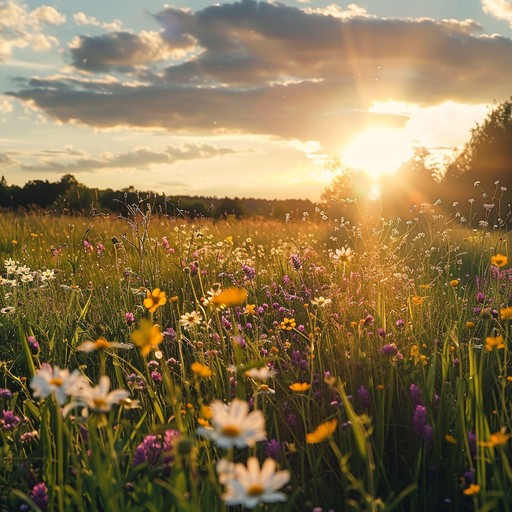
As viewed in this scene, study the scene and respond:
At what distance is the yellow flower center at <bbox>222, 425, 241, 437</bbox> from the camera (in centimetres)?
114

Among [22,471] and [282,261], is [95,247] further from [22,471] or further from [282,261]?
[22,471]

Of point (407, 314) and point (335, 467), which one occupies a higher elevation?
point (407, 314)

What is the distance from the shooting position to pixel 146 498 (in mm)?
1831

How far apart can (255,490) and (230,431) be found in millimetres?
117

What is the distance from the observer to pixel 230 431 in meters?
1.15

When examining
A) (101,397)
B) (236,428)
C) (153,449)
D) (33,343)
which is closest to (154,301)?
(153,449)

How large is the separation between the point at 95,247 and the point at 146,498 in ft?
21.9

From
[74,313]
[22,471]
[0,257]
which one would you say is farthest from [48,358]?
[0,257]

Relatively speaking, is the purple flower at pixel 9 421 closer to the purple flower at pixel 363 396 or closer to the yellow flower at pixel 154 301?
the yellow flower at pixel 154 301

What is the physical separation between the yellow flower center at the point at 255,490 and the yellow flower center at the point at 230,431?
100mm

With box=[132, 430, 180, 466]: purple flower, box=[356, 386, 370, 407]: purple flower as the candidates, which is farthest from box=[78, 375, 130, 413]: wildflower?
box=[356, 386, 370, 407]: purple flower

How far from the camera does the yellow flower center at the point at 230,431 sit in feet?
3.75

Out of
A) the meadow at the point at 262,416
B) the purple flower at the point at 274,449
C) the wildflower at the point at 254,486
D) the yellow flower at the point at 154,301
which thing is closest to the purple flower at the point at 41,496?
the meadow at the point at 262,416

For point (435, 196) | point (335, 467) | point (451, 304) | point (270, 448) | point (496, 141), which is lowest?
point (335, 467)
